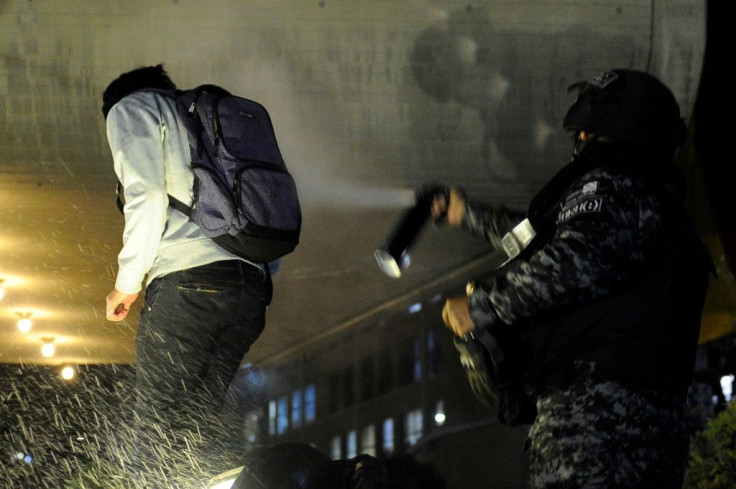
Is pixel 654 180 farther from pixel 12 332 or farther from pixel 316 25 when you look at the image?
pixel 12 332

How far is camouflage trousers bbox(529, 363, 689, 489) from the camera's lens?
2225 mm

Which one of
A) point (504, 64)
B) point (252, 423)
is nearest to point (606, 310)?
point (504, 64)

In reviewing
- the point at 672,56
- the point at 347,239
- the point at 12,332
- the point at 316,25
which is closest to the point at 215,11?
the point at 316,25

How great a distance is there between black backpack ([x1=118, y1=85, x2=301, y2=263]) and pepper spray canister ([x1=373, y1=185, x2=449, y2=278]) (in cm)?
56

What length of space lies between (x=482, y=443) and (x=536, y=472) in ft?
14.3

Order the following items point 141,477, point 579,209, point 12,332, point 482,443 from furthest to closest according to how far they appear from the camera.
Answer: point 12,332 < point 482,443 < point 141,477 < point 579,209

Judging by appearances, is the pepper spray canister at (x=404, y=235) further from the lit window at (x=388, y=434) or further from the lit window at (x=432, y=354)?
the lit window at (x=388, y=434)

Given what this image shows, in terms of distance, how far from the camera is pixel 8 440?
6.99 meters

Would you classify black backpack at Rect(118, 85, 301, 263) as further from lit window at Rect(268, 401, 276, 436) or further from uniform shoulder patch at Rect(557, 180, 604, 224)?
lit window at Rect(268, 401, 276, 436)

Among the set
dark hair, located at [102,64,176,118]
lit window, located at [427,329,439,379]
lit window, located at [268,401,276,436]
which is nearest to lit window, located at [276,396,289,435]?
lit window, located at [268,401,276,436]

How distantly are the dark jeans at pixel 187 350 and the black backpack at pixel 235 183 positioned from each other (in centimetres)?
12

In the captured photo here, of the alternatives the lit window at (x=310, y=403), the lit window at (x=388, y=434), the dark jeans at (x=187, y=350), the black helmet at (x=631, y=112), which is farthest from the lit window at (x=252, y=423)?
the black helmet at (x=631, y=112)

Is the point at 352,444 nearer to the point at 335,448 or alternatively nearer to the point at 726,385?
the point at 335,448

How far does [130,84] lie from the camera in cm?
333
